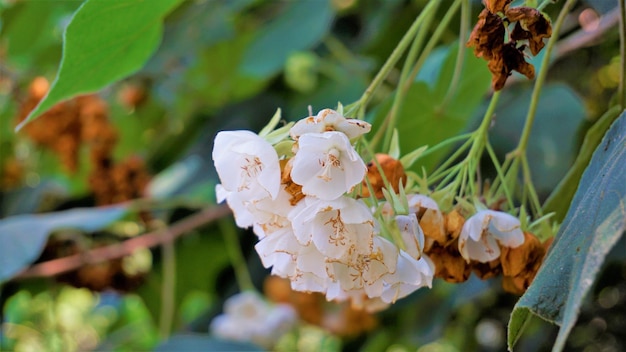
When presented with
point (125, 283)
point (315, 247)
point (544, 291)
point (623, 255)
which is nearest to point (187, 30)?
point (125, 283)

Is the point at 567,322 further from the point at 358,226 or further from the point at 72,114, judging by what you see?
the point at 72,114

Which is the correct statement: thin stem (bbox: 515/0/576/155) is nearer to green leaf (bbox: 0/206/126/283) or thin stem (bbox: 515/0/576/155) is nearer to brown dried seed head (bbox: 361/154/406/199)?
brown dried seed head (bbox: 361/154/406/199)

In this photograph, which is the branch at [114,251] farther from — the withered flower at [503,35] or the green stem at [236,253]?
the withered flower at [503,35]

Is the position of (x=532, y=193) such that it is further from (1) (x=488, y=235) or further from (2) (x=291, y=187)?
(2) (x=291, y=187)

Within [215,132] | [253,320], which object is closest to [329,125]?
[253,320]

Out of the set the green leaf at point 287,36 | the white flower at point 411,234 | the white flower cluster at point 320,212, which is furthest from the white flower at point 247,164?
the green leaf at point 287,36

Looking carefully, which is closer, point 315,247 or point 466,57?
point 315,247

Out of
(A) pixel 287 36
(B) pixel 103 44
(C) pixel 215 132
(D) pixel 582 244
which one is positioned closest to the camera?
(D) pixel 582 244
